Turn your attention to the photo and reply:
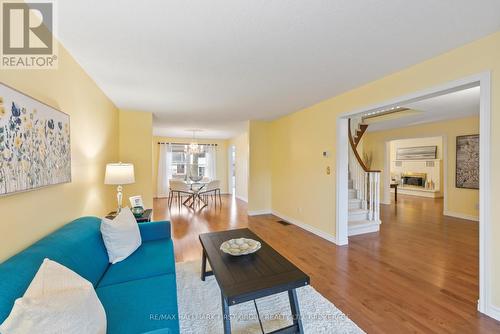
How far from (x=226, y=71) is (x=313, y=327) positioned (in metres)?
2.61

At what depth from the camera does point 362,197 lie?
15.3ft

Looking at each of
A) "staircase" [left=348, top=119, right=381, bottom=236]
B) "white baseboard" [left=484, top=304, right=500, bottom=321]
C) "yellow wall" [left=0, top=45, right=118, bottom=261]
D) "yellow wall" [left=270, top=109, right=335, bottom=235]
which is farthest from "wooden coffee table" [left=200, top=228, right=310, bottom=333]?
"staircase" [left=348, top=119, right=381, bottom=236]

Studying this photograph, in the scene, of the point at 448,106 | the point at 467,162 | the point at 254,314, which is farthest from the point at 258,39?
the point at 467,162

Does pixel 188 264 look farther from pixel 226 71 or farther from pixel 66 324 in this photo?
pixel 226 71

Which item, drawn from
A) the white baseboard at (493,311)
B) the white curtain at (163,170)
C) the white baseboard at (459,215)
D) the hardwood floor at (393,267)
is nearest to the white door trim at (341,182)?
the hardwood floor at (393,267)

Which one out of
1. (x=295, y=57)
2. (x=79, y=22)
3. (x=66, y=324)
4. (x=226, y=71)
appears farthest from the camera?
(x=226, y=71)

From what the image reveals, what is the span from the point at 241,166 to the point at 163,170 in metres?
2.96

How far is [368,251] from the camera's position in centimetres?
324

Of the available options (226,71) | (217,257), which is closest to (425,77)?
(226,71)

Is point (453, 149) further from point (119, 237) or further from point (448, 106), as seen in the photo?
point (119, 237)

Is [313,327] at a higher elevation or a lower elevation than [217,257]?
lower

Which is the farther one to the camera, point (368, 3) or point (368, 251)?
point (368, 251)

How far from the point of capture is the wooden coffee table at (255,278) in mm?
1401

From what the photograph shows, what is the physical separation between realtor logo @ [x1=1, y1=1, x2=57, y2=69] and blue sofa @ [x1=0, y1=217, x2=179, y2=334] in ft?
3.71
